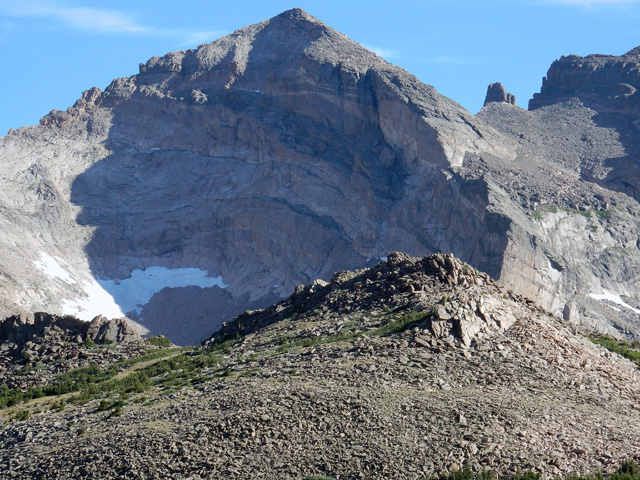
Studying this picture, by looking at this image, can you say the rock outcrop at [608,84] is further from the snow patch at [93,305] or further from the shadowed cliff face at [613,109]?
the snow patch at [93,305]

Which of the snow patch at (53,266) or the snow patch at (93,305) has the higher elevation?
the snow patch at (53,266)

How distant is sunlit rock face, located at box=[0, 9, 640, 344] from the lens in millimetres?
134625

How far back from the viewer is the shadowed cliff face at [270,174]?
142625 mm

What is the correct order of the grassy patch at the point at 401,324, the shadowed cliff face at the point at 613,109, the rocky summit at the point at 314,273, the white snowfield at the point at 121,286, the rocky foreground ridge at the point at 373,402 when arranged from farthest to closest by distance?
the shadowed cliff face at the point at 613,109 → the white snowfield at the point at 121,286 → the grassy patch at the point at 401,324 → the rocky summit at the point at 314,273 → the rocky foreground ridge at the point at 373,402

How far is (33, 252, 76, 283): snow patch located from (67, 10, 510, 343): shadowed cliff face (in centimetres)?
687

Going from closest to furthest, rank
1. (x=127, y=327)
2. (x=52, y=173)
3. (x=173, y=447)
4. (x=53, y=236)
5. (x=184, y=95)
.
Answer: (x=173, y=447), (x=127, y=327), (x=53, y=236), (x=52, y=173), (x=184, y=95)

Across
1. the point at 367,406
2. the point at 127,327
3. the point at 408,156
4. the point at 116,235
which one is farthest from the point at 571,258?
the point at 367,406

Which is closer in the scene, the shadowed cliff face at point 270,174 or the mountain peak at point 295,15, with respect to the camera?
the shadowed cliff face at point 270,174

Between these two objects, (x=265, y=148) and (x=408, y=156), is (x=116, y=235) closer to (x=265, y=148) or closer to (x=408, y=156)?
(x=265, y=148)

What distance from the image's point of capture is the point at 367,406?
1451 inches

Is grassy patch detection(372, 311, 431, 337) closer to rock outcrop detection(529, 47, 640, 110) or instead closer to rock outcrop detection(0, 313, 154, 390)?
rock outcrop detection(0, 313, 154, 390)

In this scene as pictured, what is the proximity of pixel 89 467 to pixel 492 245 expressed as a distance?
316 feet

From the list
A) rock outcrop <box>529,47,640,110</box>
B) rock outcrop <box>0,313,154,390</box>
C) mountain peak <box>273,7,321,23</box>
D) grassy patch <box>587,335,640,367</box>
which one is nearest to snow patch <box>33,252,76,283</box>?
mountain peak <box>273,7,321,23</box>

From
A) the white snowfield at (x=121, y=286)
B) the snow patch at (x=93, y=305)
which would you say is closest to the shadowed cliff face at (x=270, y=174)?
the white snowfield at (x=121, y=286)
